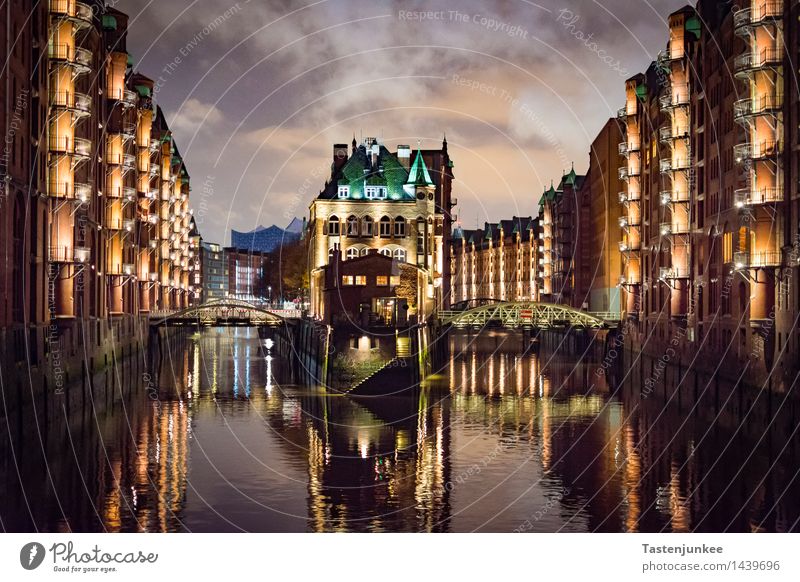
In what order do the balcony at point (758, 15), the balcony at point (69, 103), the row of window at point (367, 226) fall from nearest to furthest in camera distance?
the balcony at point (758, 15), the balcony at point (69, 103), the row of window at point (367, 226)

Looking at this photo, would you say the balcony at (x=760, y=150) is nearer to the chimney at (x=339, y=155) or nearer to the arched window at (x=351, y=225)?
the arched window at (x=351, y=225)

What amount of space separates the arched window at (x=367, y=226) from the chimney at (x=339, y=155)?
1002cm

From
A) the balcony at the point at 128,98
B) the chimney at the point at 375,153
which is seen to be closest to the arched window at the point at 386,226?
the chimney at the point at 375,153

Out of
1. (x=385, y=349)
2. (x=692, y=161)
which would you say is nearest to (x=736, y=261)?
(x=692, y=161)

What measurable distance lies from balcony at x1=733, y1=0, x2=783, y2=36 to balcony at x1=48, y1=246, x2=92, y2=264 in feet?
124

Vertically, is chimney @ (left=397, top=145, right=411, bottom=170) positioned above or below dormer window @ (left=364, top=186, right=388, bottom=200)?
above

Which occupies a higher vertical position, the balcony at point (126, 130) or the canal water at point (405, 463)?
the balcony at point (126, 130)

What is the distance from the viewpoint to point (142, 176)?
106 meters

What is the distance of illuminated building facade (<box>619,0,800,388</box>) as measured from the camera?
58656 millimetres

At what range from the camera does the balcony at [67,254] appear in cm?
6291

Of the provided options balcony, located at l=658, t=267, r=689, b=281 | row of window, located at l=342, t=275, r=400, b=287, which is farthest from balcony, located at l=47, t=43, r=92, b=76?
balcony, located at l=658, t=267, r=689, b=281

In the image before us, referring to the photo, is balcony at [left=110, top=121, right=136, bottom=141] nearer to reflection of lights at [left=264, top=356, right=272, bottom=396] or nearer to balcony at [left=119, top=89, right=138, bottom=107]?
balcony at [left=119, top=89, right=138, bottom=107]
